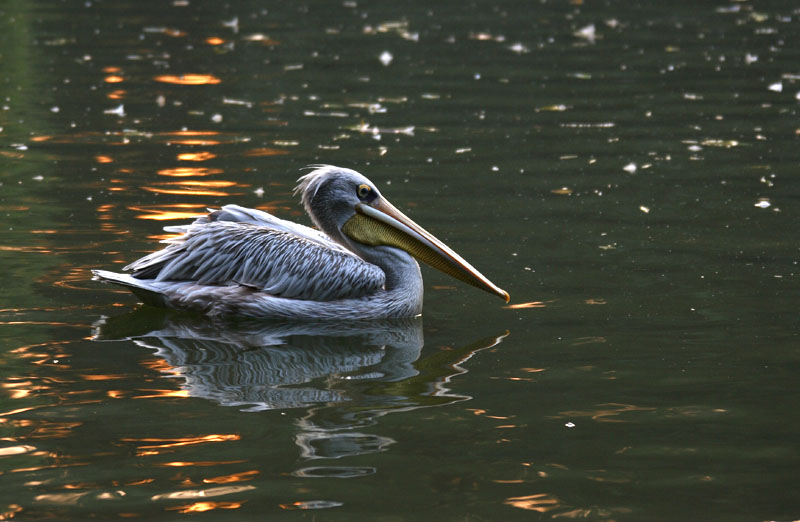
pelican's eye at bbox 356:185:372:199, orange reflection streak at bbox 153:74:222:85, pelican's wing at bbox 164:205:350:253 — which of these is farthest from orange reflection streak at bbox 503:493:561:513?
orange reflection streak at bbox 153:74:222:85

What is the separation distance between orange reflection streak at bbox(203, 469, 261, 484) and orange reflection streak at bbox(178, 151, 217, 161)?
5.94 metres

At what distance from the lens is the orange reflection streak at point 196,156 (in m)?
9.87

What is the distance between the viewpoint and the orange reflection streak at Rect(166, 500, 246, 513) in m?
3.90

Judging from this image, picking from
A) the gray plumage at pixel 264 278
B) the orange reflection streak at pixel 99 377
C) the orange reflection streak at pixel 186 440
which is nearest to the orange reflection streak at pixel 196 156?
the gray plumage at pixel 264 278

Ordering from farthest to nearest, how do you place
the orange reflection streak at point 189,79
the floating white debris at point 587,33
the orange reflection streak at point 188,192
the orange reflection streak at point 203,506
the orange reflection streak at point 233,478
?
the floating white debris at point 587,33
the orange reflection streak at point 189,79
the orange reflection streak at point 188,192
the orange reflection streak at point 233,478
the orange reflection streak at point 203,506

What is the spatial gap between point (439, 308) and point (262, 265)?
991 mm

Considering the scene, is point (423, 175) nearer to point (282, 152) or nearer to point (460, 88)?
point (282, 152)

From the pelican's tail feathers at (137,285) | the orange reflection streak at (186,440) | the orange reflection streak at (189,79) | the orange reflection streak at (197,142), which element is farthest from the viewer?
the orange reflection streak at (189,79)

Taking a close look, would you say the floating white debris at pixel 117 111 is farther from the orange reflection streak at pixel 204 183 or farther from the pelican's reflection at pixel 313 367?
the pelican's reflection at pixel 313 367

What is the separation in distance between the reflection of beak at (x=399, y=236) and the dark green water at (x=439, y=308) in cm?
25

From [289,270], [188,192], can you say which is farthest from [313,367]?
[188,192]

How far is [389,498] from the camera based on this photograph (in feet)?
13.1

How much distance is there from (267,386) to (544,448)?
4.41 ft

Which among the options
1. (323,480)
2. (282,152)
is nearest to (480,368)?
(323,480)
